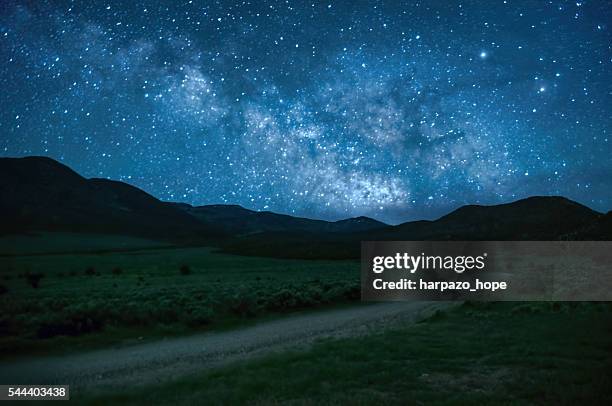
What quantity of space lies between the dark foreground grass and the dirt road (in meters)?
2.07

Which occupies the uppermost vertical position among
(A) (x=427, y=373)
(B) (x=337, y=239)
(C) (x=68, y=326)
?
(B) (x=337, y=239)

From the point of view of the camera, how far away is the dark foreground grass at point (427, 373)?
28.7ft

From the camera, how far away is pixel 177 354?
15.0 m

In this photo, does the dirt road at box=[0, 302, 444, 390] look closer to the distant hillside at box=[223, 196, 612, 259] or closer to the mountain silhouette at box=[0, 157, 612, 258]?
the distant hillside at box=[223, 196, 612, 259]

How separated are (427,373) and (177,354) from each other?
879 centimetres

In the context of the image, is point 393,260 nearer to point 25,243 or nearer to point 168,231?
point 25,243

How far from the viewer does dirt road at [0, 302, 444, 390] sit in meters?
12.3

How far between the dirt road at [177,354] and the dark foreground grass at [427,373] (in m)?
2.07

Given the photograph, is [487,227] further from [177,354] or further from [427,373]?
[427,373]

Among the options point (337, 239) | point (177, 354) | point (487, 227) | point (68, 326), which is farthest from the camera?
point (337, 239)

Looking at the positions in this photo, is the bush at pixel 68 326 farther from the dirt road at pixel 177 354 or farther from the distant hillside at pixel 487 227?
the distant hillside at pixel 487 227

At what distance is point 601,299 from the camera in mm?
23141

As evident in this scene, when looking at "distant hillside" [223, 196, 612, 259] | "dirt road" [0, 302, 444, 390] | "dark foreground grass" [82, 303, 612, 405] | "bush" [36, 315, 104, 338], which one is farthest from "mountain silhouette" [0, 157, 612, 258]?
"dark foreground grass" [82, 303, 612, 405]

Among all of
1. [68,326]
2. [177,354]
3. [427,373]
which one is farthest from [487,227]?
[427,373]
